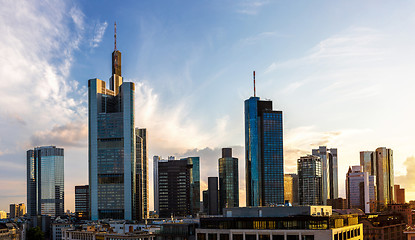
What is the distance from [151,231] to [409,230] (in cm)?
9883

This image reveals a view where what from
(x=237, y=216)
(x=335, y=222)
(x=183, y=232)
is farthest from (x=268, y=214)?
(x=183, y=232)

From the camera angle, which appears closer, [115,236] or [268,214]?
[268,214]

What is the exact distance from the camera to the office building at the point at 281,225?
124 meters

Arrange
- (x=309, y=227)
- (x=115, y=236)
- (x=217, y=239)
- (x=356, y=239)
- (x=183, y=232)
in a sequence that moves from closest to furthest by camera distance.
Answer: (x=309, y=227) < (x=217, y=239) < (x=356, y=239) < (x=183, y=232) < (x=115, y=236)

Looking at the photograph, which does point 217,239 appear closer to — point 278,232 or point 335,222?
point 278,232

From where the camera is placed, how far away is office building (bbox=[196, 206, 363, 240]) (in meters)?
124

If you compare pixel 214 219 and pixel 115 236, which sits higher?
pixel 214 219

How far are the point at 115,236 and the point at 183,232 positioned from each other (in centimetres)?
3386

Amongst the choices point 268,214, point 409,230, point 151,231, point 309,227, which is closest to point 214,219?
point 268,214

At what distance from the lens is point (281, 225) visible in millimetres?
127125

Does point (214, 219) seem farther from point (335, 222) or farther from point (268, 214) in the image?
point (335, 222)

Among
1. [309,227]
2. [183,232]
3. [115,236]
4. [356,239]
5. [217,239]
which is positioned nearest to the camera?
[309,227]

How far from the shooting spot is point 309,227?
124125mm

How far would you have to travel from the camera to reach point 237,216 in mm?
144000
